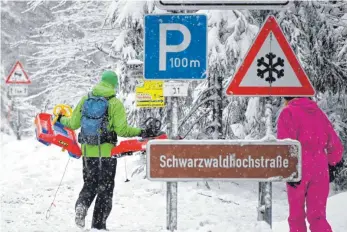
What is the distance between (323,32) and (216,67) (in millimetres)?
2346

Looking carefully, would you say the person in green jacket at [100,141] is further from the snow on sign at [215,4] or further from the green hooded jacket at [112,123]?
the snow on sign at [215,4]

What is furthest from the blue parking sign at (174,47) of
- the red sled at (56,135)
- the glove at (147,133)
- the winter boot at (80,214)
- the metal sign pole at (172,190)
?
the red sled at (56,135)

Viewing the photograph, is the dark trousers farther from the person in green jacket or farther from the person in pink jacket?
the person in pink jacket

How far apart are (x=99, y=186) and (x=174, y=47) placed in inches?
91.6

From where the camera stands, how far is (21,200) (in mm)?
9938

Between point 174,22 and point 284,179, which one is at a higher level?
point 174,22

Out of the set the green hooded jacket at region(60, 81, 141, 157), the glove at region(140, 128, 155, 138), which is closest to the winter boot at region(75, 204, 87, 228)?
the green hooded jacket at region(60, 81, 141, 157)

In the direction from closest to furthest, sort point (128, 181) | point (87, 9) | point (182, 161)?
point (182, 161) < point (128, 181) < point (87, 9)

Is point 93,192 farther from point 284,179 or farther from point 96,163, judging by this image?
point 284,179

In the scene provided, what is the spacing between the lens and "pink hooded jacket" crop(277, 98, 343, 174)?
5.49 m

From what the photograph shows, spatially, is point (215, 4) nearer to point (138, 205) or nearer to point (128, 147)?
point (128, 147)

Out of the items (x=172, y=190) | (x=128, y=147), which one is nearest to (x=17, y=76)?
(x=128, y=147)

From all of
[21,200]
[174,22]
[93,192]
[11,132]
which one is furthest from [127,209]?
[11,132]

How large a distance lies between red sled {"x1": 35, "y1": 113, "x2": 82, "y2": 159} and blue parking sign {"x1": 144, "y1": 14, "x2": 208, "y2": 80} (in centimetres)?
271
